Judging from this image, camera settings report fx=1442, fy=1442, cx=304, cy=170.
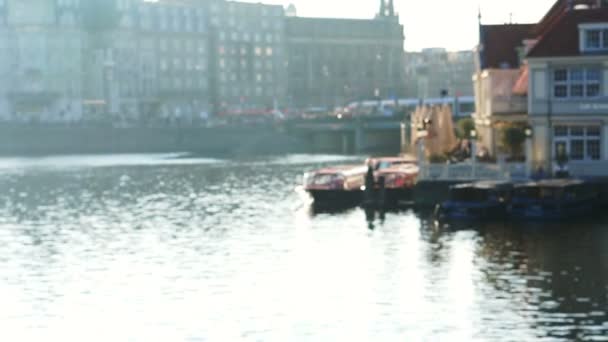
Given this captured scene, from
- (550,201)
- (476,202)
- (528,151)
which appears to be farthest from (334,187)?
(550,201)

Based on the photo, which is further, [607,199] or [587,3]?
[587,3]

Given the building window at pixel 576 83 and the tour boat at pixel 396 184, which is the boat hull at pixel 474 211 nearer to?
the building window at pixel 576 83

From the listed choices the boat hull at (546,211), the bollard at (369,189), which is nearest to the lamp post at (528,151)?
the boat hull at (546,211)

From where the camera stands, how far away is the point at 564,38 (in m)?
87.7

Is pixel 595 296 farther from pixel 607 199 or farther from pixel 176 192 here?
pixel 176 192

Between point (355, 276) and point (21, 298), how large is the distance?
14136 mm

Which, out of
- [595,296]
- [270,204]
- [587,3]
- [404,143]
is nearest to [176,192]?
[270,204]

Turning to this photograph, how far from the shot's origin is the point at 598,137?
87.9m

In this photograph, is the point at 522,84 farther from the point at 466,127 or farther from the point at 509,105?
the point at 466,127

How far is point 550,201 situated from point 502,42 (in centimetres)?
3053

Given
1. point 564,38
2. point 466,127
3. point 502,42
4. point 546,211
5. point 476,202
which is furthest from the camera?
point 466,127

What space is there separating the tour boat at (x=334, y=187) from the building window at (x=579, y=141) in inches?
628

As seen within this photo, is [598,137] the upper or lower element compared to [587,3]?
lower

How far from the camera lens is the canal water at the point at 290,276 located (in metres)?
49.5
